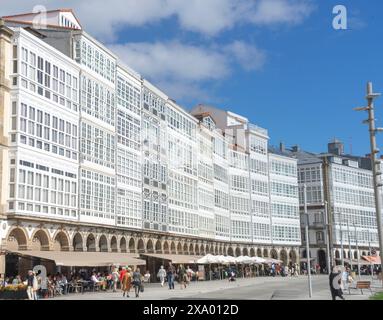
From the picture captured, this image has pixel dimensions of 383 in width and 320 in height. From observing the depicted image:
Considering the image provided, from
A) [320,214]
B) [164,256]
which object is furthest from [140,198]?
[320,214]

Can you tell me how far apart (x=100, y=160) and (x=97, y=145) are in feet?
3.83

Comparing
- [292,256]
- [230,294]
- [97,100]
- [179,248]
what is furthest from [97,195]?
[292,256]

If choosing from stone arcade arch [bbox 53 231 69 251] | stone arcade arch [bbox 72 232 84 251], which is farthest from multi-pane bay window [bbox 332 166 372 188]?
stone arcade arch [bbox 53 231 69 251]

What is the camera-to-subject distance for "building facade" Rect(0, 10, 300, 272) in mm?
A: 35656

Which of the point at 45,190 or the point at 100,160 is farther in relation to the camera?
the point at 100,160

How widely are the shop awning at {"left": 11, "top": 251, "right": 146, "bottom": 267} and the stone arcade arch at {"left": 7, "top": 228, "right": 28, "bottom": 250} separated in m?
1.14

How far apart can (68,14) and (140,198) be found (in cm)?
1665

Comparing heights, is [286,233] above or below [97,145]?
below

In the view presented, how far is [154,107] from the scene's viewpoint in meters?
57.4

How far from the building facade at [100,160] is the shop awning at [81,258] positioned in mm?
1271

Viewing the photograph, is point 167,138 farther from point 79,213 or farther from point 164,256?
point 79,213

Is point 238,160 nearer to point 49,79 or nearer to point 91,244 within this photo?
point 91,244

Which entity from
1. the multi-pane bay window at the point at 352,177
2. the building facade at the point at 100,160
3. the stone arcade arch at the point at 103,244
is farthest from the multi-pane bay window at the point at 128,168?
the multi-pane bay window at the point at 352,177

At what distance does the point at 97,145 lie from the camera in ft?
148
